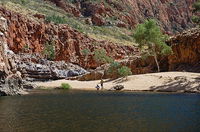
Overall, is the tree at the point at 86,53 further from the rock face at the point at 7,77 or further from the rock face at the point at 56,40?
the rock face at the point at 7,77

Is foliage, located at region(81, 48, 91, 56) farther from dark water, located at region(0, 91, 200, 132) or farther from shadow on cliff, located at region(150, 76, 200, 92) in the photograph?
dark water, located at region(0, 91, 200, 132)

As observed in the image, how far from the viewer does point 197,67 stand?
70.6m

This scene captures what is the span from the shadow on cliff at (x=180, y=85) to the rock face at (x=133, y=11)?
300 ft

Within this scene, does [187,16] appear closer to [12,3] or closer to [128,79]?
[12,3]

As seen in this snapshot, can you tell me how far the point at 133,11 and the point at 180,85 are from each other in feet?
394

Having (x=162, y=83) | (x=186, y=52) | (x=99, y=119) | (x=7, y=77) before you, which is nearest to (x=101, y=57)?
(x=186, y=52)

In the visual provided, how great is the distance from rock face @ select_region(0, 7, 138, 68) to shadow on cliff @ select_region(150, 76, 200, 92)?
46734mm

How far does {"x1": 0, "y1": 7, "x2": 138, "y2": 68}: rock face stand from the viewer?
96875 mm

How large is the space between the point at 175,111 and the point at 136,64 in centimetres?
5313

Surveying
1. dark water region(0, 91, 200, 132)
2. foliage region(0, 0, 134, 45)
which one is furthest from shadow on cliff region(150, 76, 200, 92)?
foliage region(0, 0, 134, 45)

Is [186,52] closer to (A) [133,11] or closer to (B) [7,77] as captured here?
(B) [7,77]

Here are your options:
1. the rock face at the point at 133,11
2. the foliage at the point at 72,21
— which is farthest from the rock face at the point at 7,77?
the rock face at the point at 133,11

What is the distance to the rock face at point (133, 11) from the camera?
6112 inches

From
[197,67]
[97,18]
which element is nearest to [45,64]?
[197,67]
